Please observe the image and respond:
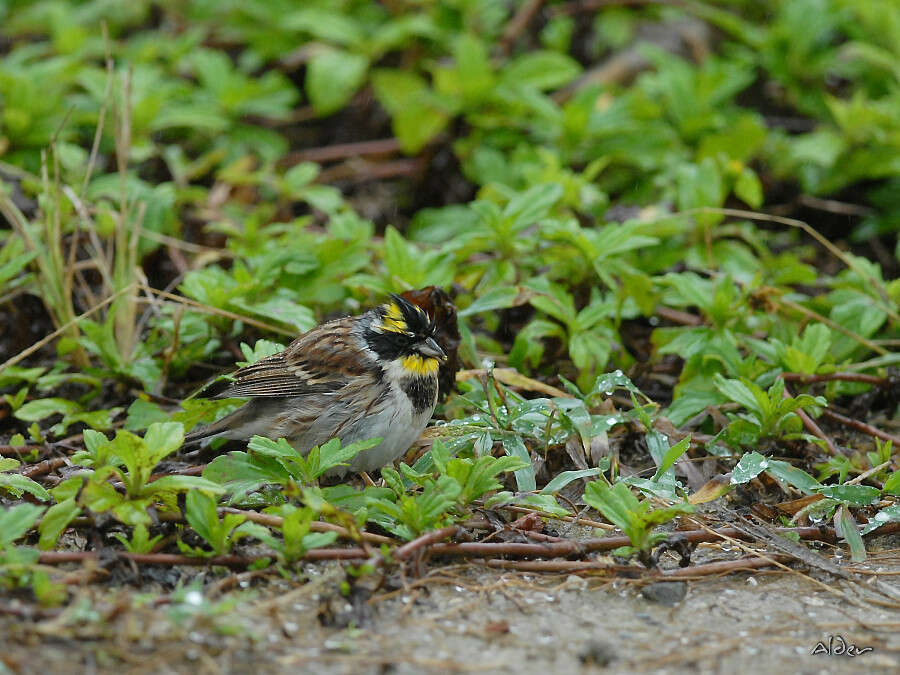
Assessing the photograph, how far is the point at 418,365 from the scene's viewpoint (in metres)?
4.71

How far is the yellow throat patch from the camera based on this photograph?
468cm

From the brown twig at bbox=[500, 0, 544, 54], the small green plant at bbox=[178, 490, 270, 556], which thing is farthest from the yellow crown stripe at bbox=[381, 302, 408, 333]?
the brown twig at bbox=[500, 0, 544, 54]

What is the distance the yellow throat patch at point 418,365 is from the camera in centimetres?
468

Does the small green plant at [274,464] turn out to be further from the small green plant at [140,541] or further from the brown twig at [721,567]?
the brown twig at [721,567]

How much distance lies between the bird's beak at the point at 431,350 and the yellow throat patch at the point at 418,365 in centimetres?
3

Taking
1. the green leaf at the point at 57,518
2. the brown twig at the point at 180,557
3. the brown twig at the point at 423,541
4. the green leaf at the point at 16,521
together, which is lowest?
the brown twig at the point at 423,541

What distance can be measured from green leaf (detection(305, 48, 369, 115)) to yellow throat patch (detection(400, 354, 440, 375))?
3.82 m

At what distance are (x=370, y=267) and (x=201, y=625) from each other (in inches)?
116

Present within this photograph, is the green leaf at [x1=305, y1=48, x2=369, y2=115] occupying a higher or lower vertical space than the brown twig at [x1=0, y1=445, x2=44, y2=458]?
higher

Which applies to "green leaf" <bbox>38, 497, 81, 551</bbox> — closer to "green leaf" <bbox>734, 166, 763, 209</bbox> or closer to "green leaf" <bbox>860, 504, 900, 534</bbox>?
"green leaf" <bbox>860, 504, 900, 534</bbox>

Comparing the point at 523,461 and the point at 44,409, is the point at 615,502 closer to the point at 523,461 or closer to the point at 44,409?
the point at 523,461

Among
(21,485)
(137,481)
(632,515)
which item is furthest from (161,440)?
(632,515)

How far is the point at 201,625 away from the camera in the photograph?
3141 mm

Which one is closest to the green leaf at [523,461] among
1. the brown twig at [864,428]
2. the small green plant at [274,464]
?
the small green plant at [274,464]
